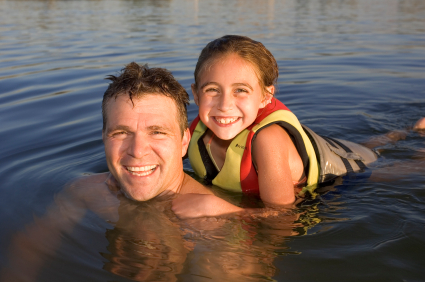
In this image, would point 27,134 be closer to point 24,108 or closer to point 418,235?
point 24,108

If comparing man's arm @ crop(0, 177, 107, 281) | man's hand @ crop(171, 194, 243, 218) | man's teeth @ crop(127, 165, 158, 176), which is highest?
man's teeth @ crop(127, 165, 158, 176)

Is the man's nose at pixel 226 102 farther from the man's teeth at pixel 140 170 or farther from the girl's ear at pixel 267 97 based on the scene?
the man's teeth at pixel 140 170

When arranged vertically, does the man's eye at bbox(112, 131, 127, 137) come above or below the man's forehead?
below

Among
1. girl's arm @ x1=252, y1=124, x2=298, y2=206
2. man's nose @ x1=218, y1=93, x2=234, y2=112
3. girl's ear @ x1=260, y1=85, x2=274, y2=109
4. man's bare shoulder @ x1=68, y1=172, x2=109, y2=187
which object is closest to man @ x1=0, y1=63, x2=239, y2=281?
man's bare shoulder @ x1=68, y1=172, x2=109, y2=187

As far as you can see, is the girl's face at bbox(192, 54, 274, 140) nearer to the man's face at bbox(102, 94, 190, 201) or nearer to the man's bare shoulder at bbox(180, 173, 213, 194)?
the man's bare shoulder at bbox(180, 173, 213, 194)

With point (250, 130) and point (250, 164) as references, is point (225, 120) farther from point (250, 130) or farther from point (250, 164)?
point (250, 164)

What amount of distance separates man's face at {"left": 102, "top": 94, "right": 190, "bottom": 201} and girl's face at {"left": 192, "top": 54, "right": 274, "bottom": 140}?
0.68m

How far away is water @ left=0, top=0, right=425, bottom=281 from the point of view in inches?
114

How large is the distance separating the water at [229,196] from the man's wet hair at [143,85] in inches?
36.1

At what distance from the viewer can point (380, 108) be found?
698cm

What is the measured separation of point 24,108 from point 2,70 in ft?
9.81

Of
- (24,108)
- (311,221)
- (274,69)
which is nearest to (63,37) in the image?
(24,108)

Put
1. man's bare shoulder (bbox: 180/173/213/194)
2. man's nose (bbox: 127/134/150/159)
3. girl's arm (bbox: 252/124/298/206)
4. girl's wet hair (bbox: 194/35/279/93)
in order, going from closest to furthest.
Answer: man's nose (bbox: 127/134/150/159) < man's bare shoulder (bbox: 180/173/213/194) < girl's arm (bbox: 252/124/298/206) < girl's wet hair (bbox: 194/35/279/93)

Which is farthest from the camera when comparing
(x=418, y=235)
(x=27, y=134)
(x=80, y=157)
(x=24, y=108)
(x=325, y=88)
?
(x=325, y=88)
